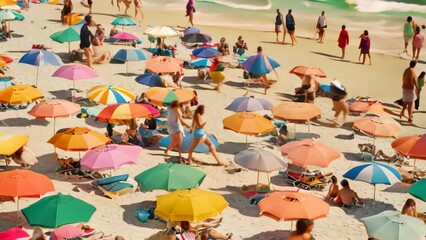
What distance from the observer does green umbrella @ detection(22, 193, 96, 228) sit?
1031cm

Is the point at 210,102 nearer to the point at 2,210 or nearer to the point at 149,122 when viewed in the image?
the point at 149,122

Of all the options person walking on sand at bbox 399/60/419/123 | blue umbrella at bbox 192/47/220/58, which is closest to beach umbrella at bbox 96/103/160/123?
blue umbrella at bbox 192/47/220/58

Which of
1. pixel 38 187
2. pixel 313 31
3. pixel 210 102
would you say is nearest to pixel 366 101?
pixel 210 102

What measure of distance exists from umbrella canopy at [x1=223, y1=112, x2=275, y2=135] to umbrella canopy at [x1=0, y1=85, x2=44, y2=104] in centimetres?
495

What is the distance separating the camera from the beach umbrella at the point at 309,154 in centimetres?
1347

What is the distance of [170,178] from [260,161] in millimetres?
2142

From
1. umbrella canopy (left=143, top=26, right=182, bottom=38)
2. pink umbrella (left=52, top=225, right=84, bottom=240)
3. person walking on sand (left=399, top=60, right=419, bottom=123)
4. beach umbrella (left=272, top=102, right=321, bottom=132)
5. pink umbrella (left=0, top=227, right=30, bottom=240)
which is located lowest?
pink umbrella (left=52, top=225, right=84, bottom=240)

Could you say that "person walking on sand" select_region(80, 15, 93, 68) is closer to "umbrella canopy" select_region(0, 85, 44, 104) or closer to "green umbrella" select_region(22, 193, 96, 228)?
"umbrella canopy" select_region(0, 85, 44, 104)

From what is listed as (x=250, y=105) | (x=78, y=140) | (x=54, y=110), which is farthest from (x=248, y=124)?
(x=54, y=110)

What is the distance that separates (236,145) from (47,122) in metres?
5.08

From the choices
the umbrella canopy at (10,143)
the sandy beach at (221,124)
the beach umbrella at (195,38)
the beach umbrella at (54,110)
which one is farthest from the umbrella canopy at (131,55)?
the umbrella canopy at (10,143)

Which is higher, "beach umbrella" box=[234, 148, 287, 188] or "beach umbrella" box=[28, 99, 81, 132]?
"beach umbrella" box=[28, 99, 81, 132]

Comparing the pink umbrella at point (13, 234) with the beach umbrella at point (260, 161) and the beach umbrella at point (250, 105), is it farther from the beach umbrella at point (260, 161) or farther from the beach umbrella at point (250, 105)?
the beach umbrella at point (250, 105)

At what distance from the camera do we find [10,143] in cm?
1305
